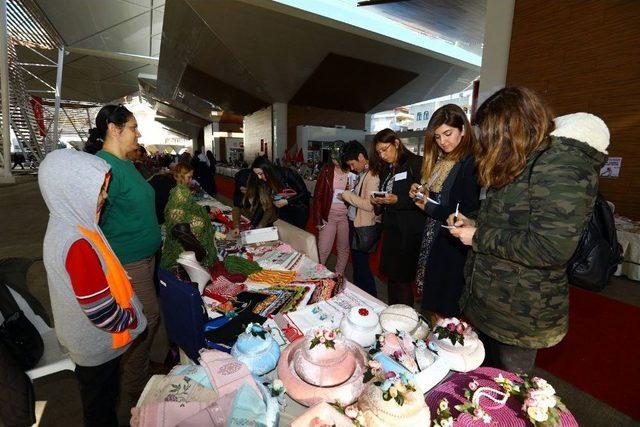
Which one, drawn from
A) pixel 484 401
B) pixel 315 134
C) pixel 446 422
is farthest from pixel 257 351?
pixel 315 134

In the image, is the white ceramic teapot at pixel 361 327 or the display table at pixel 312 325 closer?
the display table at pixel 312 325

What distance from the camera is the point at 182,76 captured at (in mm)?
15023

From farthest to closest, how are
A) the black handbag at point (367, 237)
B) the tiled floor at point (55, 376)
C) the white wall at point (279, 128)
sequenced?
the white wall at point (279, 128), the black handbag at point (367, 237), the tiled floor at point (55, 376)

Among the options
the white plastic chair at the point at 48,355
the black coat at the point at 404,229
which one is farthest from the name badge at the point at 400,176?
the white plastic chair at the point at 48,355

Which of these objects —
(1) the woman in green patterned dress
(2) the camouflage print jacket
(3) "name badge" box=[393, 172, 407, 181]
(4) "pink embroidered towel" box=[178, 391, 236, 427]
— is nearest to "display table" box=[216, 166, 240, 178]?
(1) the woman in green patterned dress

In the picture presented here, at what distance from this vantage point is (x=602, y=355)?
7.11 feet

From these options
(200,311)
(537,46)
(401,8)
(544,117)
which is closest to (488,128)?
(544,117)

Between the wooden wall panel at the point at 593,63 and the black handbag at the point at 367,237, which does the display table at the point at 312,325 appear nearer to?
the black handbag at the point at 367,237

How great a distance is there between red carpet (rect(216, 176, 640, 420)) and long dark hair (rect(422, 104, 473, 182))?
1690 millimetres

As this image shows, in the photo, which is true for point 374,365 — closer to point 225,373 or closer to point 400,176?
point 225,373

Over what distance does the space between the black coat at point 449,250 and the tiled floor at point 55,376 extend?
106cm

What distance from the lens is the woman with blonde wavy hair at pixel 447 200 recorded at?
159 centimetres

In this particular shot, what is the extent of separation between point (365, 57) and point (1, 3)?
9.21 metres

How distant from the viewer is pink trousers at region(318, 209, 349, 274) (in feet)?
10.2
